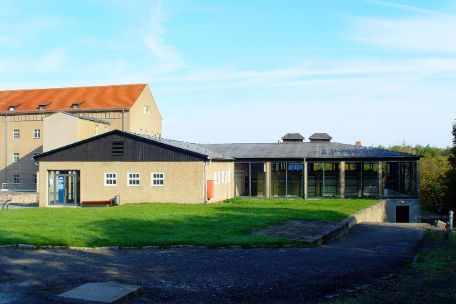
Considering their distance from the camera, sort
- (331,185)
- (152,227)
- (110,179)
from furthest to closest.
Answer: (331,185) → (110,179) → (152,227)

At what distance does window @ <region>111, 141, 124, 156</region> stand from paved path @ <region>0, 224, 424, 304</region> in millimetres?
17579

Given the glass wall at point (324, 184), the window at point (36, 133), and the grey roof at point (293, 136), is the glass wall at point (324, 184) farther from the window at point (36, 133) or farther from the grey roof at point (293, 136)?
the window at point (36, 133)

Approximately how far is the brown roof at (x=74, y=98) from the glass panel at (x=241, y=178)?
668 inches

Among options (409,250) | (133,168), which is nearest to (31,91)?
(133,168)

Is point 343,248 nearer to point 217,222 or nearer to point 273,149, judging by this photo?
point 217,222

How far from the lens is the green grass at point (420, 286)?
8.27 m

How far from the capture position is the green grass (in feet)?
27.1

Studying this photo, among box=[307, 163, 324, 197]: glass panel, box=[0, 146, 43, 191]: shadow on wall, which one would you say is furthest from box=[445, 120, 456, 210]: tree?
box=[0, 146, 43, 191]: shadow on wall

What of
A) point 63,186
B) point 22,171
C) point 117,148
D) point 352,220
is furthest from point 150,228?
point 22,171

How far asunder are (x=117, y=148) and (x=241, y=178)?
38.5 ft

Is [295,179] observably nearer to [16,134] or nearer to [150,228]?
[150,228]

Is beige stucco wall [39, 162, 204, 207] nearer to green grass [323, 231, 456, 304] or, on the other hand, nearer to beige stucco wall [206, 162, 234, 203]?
beige stucco wall [206, 162, 234, 203]

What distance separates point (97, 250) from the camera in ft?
45.3

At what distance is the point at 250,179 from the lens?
3644cm
